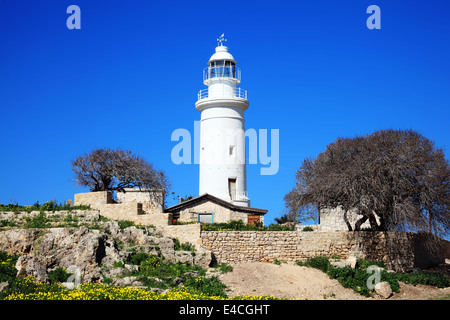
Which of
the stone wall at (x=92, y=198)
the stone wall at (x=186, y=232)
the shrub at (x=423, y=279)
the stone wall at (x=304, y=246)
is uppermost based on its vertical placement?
the stone wall at (x=92, y=198)

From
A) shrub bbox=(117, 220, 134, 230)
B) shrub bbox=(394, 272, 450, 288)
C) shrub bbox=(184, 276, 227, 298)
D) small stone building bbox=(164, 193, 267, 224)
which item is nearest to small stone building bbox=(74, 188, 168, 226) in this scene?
shrub bbox=(117, 220, 134, 230)

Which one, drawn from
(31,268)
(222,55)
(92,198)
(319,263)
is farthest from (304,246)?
(222,55)

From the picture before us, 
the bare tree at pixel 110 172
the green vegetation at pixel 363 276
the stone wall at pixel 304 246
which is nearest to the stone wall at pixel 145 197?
the bare tree at pixel 110 172

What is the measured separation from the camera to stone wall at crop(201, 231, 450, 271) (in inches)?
1005

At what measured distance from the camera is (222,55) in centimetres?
3731

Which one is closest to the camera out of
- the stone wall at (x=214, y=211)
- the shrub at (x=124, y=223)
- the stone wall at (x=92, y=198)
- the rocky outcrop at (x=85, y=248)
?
the rocky outcrop at (x=85, y=248)

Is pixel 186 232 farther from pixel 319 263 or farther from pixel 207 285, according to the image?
pixel 319 263

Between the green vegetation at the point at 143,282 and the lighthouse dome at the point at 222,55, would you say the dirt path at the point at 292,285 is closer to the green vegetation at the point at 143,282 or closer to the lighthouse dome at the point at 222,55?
the green vegetation at the point at 143,282

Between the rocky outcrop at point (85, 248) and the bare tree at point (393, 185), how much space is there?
775 cm

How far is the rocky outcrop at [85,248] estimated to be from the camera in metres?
21.6

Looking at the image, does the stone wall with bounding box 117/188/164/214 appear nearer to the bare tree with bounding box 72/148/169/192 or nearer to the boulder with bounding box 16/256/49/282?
the bare tree with bounding box 72/148/169/192
